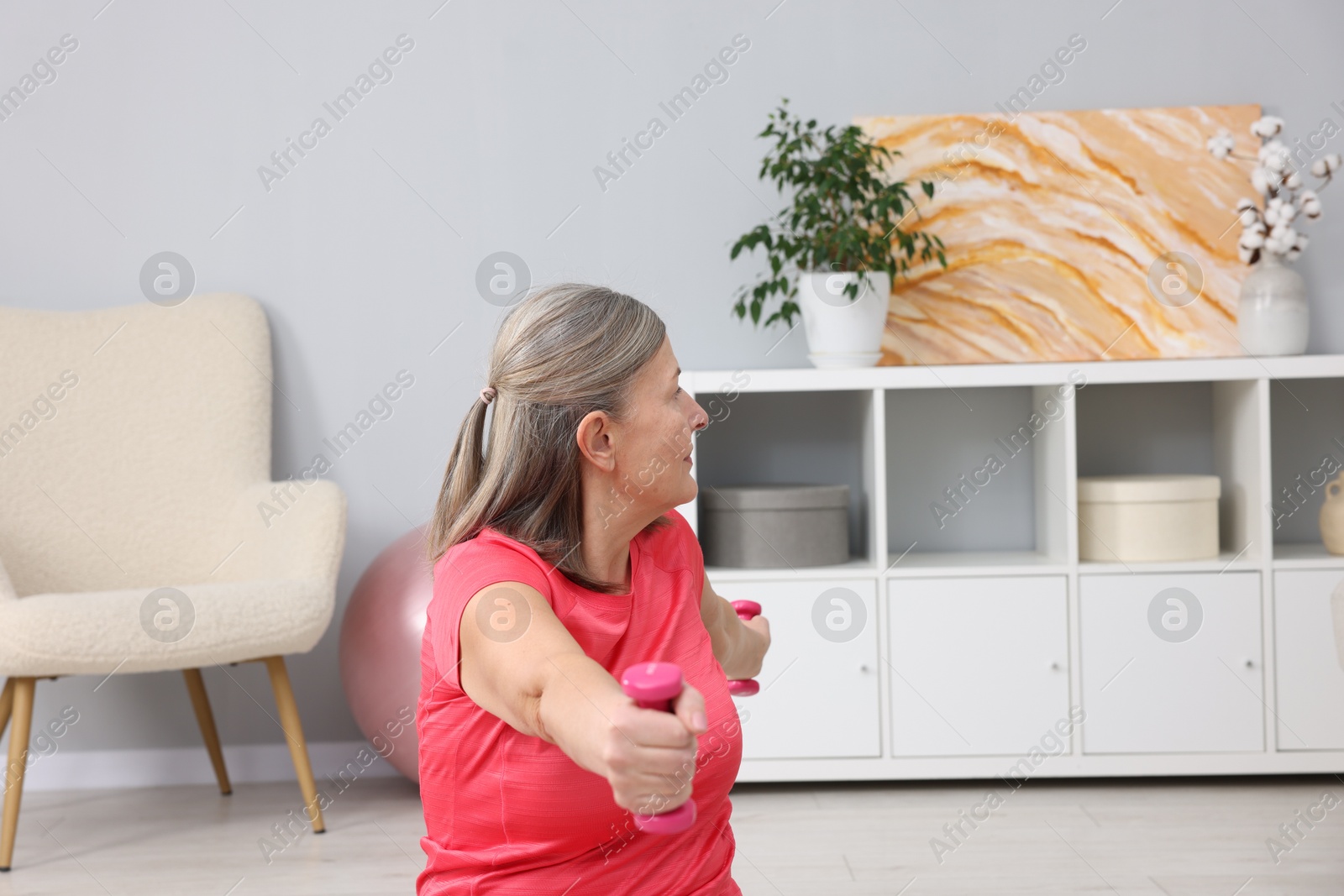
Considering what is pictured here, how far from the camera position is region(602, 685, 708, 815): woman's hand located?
68 centimetres

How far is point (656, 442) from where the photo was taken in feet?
3.42

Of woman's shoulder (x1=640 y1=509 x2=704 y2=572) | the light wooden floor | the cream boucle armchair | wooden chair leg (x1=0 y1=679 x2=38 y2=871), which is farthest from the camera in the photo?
the cream boucle armchair

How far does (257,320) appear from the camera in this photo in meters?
2.68

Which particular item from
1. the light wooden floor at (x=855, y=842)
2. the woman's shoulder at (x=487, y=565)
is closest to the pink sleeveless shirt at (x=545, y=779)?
the woman's shoulder at (x=487, y=565)

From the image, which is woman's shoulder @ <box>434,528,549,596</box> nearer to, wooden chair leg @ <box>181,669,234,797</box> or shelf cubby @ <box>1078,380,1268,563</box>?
wooden chair leg @ <box>181,669,234,797</box>

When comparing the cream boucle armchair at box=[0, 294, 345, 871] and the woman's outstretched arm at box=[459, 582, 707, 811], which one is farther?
the cream boucle armchair at box=[0, 294, 345, 871]

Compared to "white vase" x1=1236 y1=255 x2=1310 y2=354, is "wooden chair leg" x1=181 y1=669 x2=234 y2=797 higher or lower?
lower

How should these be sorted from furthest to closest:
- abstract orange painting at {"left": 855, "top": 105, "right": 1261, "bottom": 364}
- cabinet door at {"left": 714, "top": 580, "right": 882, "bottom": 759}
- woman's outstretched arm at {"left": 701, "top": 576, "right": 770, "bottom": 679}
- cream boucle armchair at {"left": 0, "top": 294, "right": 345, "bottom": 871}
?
abstract orange painting at {"left": 855, "top": 105, "right": 1261, "bottom": 364}, cream boucle armchair at {"left": 0, "top": 294, "right": 345, "bottom": 871}, cabinet door at {"left": 714, "top": 580, "right": 882, "bottom": 759}, woman's outstretched arm at {"left": 701, "top": 576, "right": 770, "bottom": 679}

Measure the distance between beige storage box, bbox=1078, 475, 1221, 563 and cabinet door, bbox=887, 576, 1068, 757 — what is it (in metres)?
0.18

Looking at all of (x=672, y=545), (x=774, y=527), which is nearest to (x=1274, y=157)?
(x=774, y=527)

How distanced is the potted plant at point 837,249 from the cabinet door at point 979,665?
57 centimetres

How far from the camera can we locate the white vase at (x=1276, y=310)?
Answer: 2490 millimetres

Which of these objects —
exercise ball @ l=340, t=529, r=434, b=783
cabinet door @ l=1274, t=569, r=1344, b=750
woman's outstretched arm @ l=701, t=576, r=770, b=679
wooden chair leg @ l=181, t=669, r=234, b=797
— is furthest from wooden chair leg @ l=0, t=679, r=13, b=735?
cabinet door @ l=1274, t=569, r=1344, b=750

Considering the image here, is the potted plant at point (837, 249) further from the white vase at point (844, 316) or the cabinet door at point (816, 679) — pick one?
the cabinet door at point (816, 679)
